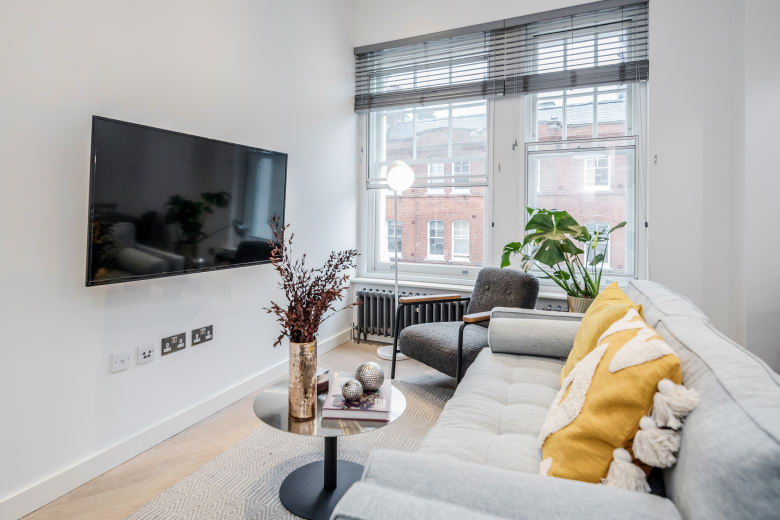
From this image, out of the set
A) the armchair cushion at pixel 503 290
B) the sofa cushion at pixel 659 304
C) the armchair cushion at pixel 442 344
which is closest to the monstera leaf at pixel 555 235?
the armchair cushion at pixel 503 290

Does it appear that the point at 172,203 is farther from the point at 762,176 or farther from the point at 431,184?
the point at 762,176

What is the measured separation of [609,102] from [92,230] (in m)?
3.51

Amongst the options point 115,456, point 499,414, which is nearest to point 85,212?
point 115,456

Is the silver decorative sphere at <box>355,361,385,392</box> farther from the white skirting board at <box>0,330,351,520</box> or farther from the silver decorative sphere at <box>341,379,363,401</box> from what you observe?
the white skirting board at <box>0,330,351,520</box>

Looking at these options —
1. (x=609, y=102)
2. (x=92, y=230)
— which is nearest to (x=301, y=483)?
(x=92, y=230)

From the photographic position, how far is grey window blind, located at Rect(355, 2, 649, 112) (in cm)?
320

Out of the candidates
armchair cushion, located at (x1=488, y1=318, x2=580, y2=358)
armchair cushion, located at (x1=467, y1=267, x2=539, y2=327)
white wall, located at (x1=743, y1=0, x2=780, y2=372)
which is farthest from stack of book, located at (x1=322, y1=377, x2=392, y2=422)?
white wall, located at (x1=743, y1=0, x2=780, y2=372)

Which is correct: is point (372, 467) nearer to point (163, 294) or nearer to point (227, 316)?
point (163, 294)

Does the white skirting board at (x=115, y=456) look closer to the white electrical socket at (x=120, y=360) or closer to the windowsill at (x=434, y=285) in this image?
the white electrical socket at (x=120, y=360)

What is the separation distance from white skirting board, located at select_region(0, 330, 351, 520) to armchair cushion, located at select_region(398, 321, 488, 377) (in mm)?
1080

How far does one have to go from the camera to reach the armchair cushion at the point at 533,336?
207 centimetres

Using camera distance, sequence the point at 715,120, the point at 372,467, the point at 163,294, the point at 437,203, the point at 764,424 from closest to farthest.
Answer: the point at 764,424
the point at 372,467
the point at 163,294
the point at 715,120
the point at 437,203

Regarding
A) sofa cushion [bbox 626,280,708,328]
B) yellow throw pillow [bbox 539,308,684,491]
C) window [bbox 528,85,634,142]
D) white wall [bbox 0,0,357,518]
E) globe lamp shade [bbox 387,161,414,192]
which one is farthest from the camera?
globe lamp shade [bbox 387,161,414,192]

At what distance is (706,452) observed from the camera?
73cm
